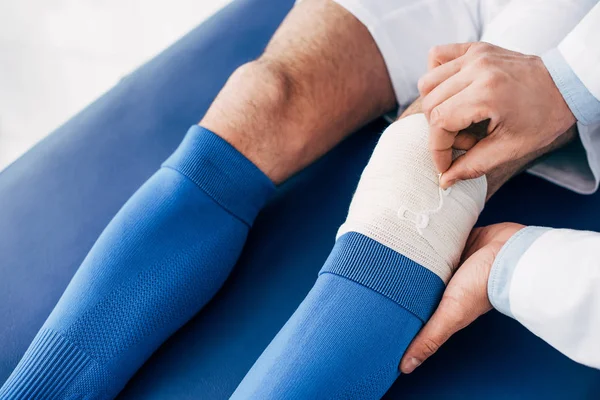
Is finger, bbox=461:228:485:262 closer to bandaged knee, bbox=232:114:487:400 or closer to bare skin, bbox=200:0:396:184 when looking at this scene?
bandaged knee, bbox=232:114:487:400

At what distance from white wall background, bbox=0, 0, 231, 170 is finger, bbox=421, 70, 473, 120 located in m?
1.22

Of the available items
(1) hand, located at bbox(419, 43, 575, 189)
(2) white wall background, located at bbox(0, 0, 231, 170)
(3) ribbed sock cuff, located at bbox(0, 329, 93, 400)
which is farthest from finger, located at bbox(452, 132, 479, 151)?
(2) white wall background, located at bbox(0, 0, 231, 170)

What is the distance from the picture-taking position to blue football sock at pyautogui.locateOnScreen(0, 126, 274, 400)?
2.39 ft

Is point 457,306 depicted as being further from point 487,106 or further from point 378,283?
point 487,106

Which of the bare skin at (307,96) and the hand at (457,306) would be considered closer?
the hand at (457,306)

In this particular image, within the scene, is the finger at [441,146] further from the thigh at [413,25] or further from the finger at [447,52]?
the thigh at [413,25]

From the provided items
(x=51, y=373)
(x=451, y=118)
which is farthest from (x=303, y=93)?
(x=51, y=373)

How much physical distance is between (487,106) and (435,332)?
0.27m

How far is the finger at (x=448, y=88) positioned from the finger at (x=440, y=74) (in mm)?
16

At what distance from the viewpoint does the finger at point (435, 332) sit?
2.35 ft

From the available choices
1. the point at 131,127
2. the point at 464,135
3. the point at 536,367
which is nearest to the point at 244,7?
the point at 131,127

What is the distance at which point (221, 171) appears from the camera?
0.85m

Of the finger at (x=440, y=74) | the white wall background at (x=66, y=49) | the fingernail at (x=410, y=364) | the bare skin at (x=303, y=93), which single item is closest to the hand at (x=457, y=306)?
the fingernail at (x=410, y=364)

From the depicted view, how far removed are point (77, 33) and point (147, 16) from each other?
218 millimetres
